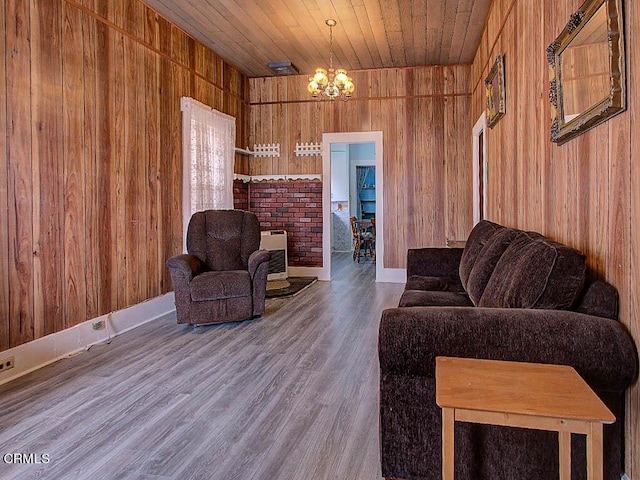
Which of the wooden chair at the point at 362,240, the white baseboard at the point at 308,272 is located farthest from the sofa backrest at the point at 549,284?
the wooden chair at the point at 362,240

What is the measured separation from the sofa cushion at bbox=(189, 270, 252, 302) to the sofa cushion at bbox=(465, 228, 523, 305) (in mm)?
2134

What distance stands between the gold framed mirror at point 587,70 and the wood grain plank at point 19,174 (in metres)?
3.25

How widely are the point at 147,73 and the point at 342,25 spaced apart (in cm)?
211

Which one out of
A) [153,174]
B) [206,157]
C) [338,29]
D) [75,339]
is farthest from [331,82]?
[75,339]

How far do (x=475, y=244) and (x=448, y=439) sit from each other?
7.51 ft

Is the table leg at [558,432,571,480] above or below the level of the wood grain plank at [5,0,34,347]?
below

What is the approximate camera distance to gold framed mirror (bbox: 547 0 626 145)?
159 centimetres

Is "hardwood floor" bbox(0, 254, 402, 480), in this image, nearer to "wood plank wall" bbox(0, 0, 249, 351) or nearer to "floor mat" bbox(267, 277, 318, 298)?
"wood plank wall" bbox(0, 0, 249, 351)

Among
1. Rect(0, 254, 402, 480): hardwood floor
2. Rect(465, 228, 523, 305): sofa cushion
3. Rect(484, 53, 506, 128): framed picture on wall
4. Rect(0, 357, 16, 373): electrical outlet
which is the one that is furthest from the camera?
Rect(484, 53, 506, 128): framed picture on wall

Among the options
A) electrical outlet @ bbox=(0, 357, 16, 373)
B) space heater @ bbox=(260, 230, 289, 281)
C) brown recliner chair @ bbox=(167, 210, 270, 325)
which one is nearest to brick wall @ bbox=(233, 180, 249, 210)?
space heater @ bbox=(260, 230, 289, 281)

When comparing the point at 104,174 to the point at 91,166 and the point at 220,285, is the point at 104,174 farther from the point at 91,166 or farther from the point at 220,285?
the point at 220,285

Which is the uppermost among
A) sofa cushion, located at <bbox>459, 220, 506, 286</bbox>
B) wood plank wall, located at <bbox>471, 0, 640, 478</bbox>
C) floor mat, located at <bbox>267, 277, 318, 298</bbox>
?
wood plank wall, located at <bbox>471, 0, 640, 478</bbox>

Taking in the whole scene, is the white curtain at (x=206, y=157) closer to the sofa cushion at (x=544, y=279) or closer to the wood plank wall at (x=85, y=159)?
the wood plank wall at (x=85, y=159)

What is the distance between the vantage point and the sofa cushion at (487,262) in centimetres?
248
